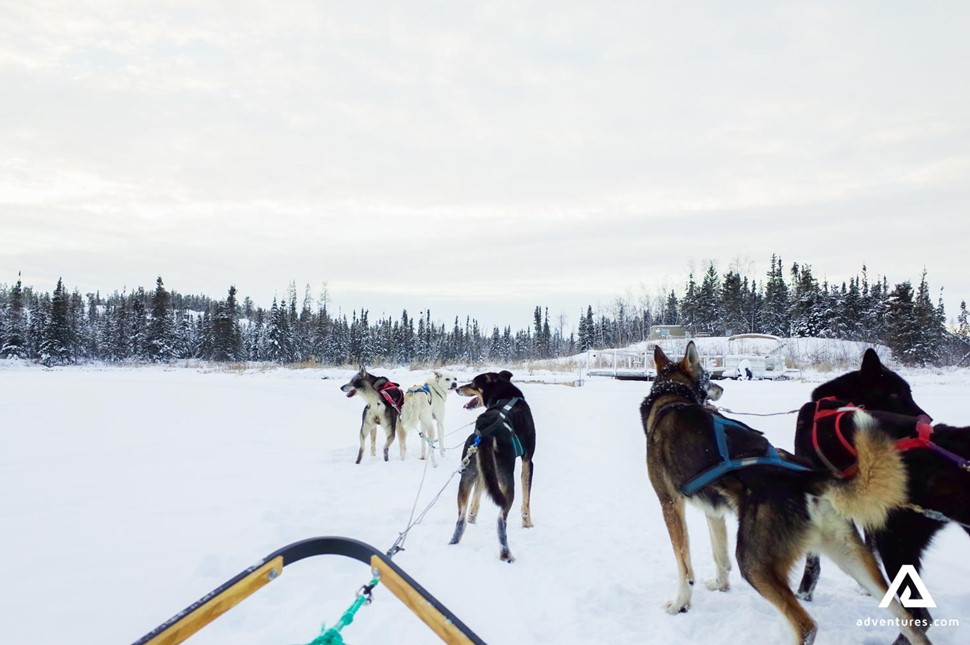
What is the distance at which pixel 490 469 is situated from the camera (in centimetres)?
419

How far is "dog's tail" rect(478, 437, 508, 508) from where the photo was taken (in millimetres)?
4078

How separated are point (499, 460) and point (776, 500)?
7.45ft

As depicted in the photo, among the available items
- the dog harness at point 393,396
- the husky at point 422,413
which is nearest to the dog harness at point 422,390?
the husky at point 422,413

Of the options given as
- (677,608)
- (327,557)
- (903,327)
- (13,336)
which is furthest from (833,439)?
(13,336)

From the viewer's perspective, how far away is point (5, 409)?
10289 millimetres

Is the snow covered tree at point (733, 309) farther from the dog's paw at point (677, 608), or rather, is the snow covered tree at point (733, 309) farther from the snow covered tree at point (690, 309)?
the dog's paw at point (677, 608)

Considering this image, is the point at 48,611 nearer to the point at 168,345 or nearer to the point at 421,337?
the point at 168,345

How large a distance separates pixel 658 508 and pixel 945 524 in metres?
3.06

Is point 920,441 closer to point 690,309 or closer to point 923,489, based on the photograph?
point 923,489

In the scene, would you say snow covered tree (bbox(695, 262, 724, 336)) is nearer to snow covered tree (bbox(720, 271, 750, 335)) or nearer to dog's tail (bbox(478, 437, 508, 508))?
snow covered tree (bbox(720, 271, 750, 335))

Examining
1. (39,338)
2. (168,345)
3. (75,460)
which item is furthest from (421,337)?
(75,460)

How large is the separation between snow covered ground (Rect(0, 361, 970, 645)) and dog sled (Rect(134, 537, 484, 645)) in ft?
4.11

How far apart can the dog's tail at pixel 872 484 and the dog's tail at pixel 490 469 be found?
240 centimetres

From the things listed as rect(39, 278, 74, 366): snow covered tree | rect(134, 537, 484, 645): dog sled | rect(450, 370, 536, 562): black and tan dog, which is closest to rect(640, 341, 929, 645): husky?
rect(450, 370, 536, 562): black and tan dog
